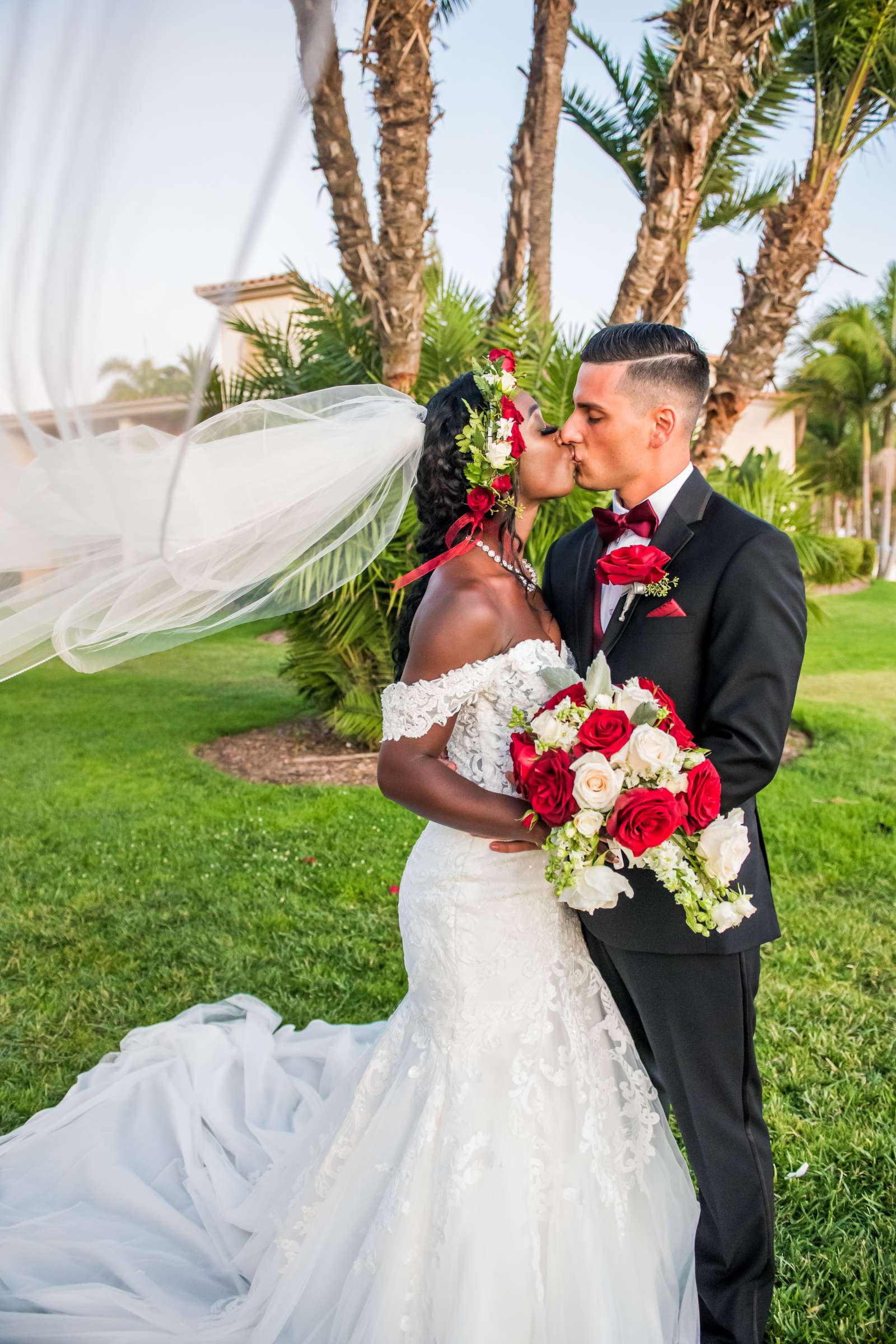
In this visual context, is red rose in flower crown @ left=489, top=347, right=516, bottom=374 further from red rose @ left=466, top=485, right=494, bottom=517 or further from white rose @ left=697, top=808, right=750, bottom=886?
white rose @ left=697, top=808, right=750, bottom=886

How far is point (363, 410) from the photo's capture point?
326cm

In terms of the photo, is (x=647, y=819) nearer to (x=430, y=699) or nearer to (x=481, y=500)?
(x=430, y=699)

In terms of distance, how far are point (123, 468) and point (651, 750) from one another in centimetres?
121

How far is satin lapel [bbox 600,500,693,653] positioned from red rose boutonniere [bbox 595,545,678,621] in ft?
0.27

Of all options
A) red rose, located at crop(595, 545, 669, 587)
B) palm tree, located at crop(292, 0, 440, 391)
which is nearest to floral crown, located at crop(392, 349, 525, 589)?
red rose, located at crop(595, 545, 669, 587)

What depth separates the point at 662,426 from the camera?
2.71m

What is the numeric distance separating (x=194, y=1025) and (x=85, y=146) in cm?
358

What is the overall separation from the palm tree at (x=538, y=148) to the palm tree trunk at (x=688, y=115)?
2079 millimetres

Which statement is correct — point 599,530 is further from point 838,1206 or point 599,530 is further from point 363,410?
point 838,1206

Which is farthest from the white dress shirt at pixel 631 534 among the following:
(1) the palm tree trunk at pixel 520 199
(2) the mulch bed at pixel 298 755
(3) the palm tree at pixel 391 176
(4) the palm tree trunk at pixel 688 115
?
(1) the palm tree trunk at pixel 520 199

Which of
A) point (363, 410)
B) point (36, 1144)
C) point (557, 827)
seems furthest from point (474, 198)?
point (36, 1144)

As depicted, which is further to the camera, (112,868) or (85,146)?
(112,868)

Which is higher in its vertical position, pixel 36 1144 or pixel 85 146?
pixel 85 146

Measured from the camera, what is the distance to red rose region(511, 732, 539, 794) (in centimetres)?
228
